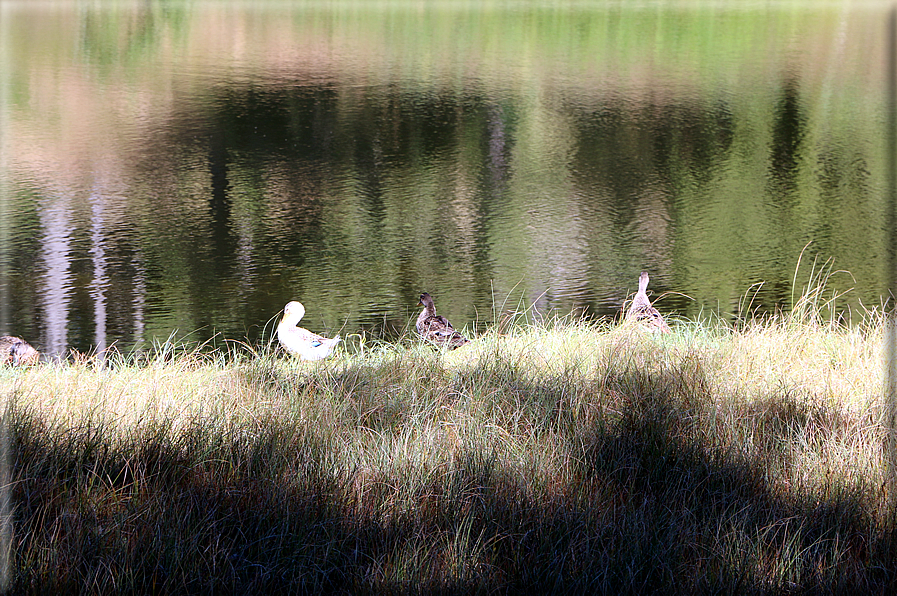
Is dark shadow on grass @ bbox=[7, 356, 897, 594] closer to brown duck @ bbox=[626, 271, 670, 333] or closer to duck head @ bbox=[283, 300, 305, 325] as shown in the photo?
brown duck @ bbox=[626, 271, 670, 333]

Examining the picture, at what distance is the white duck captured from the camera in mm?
4184

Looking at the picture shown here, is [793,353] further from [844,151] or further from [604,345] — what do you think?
[844,151]

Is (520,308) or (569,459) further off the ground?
(569,459)

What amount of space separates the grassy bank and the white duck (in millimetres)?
803

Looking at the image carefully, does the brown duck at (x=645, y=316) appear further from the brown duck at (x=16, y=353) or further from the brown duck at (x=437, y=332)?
the brown duck at (x=16, y=353)

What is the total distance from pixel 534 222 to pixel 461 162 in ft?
9.91

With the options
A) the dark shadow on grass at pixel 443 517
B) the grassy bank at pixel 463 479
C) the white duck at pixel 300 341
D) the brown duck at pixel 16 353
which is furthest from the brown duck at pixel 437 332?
the brown duck at pixel 16 353

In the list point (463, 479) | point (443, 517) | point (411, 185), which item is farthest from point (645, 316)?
point (411, 185)

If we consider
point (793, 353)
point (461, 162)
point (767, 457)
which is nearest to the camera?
point (767, 457)

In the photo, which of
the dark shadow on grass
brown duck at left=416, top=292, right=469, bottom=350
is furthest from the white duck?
the dark shadow on grass

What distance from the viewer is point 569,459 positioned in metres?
2.61

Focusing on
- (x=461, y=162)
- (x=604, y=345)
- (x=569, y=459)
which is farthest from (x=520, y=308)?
(x=461, y=162)

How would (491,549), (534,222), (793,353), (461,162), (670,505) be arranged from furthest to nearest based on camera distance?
(461,162), (534,222), (793,353), (670,505), (491,549)

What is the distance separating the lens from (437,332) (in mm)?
4309
